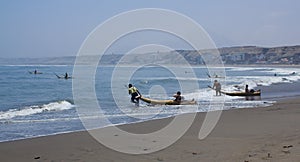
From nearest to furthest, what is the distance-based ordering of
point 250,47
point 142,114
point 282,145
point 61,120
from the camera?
point 282,145 → point 61,120 → point 142,114 → point 250,47

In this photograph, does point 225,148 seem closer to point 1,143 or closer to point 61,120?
point 1,143

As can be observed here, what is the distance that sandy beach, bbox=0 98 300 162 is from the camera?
7.87 metres

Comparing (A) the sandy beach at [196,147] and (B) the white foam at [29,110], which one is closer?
(A) the sandy beach at [196,147]

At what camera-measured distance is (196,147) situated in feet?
29.4

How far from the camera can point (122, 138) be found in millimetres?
10406

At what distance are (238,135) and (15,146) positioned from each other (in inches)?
217

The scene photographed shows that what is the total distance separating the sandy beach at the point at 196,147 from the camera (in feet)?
25.8

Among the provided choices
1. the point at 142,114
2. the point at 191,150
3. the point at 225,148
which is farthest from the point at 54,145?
the point at 142,114

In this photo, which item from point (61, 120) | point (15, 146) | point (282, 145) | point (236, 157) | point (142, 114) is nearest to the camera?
point (236, 157)

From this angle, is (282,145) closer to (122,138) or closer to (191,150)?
(191,150)

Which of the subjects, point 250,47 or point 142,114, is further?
point 250,47

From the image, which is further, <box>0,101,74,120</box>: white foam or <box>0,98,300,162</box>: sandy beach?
<box>0,101,74,120</box>: white foam

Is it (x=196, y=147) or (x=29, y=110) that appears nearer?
(x=196, y=147)

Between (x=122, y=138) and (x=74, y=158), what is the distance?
2.43m
